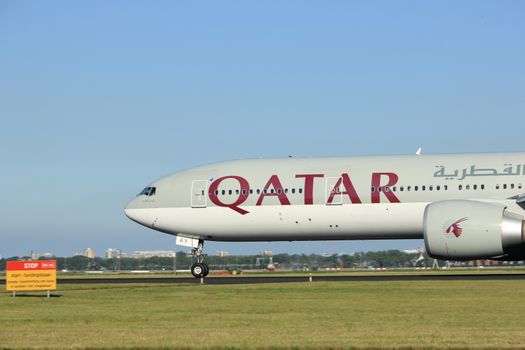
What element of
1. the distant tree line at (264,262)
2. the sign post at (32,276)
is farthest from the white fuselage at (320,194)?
the distant tree line at (264,262)

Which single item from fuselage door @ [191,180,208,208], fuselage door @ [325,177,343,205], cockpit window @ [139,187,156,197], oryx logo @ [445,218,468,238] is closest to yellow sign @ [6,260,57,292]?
fuselage door @ [191,180,208,208]

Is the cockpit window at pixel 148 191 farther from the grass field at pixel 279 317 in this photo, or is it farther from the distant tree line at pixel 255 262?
the distant tree line at pixel 255 262

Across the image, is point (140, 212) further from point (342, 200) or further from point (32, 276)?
point (32, 276)

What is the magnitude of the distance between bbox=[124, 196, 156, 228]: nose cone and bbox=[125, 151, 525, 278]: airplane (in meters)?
0.05

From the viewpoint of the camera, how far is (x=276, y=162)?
3997 centimetres

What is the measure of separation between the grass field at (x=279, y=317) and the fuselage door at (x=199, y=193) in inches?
356

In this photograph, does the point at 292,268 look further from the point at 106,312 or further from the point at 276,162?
the point at 106,312

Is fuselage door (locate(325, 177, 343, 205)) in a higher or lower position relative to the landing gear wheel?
higher

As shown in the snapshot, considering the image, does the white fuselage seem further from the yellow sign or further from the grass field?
the yellow sign

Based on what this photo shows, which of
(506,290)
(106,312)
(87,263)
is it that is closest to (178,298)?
(106,312)

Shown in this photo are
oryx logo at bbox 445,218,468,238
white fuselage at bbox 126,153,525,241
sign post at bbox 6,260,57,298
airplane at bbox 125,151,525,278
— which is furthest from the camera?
white fuselage at bbox 126,153,525,241

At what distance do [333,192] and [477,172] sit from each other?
588 cm

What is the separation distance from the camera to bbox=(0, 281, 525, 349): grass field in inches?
653

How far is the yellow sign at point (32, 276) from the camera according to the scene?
30.5 meters
